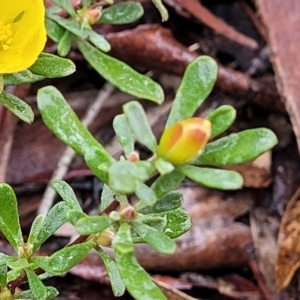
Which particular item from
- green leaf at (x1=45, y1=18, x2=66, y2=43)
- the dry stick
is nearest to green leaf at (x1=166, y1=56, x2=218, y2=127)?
green leaf at (x1=45, y1=18, x2=66, y2=43)

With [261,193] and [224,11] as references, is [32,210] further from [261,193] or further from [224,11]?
[224,11]

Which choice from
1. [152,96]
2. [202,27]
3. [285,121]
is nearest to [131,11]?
[152,96]

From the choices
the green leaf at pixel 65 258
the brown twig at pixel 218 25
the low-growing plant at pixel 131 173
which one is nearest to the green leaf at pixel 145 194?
the low-growing plant at pixel 131 173

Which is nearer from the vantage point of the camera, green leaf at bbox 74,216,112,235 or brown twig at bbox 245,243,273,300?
green leaf at bbox 74,216,112,235

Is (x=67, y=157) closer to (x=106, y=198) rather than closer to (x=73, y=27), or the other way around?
(x=73, y=27)

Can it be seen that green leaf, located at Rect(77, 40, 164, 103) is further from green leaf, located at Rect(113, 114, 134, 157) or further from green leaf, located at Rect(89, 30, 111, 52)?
green leaf, located at Rect(113, 114, 134, 157)
